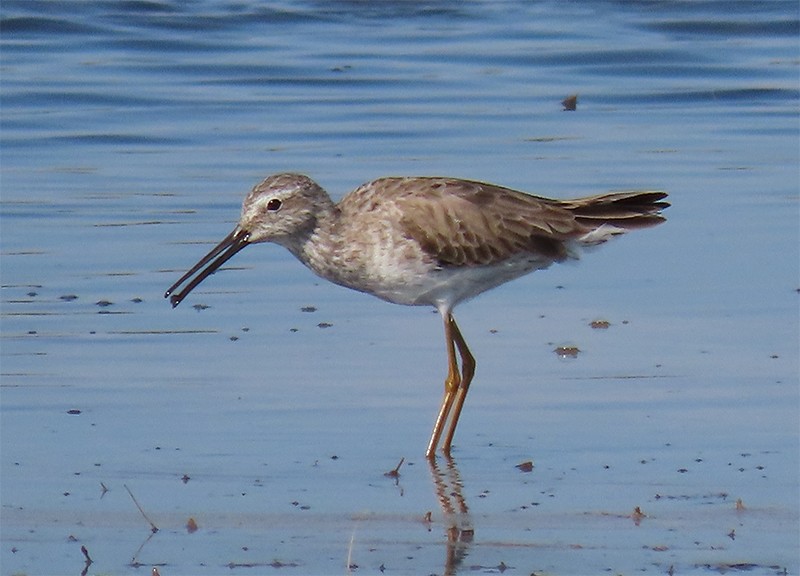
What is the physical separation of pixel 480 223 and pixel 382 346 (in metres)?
1.05

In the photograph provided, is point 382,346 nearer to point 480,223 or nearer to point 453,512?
point 480,223

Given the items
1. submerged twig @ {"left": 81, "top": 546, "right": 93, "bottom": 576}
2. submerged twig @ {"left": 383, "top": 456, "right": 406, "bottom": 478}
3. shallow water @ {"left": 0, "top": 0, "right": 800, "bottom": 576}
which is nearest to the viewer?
submerged twig @ {"left": 81, "top": 546, "right": 93, "bottom": 576}

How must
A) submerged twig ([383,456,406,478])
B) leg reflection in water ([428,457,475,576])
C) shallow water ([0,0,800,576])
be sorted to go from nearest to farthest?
leg reflection in water ([428,457,475,576]) < shallow water ([0,0,800,576]) < submerged twig ([383,456,406,478])

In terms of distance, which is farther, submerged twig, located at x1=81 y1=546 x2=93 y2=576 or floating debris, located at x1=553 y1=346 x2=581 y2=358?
floating debris, located at x1=553 y1=346 x2=581 y2=358

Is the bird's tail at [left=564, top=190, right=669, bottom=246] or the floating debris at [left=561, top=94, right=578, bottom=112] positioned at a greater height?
the bird's tail at [left=564, top=190, right=669, bottom=246]

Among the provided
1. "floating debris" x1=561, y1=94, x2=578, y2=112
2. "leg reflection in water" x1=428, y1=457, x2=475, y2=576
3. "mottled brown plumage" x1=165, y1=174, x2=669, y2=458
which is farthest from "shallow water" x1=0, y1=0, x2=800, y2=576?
"mottled brown plumage" x1=165, y1=174, x2=669, y2=458

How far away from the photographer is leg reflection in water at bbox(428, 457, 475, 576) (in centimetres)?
636

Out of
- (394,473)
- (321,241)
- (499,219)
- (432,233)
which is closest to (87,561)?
(394,473)

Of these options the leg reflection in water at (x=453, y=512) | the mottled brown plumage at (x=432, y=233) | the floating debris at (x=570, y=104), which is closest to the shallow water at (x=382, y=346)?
the leg reflection in water at (x=453, y=512)

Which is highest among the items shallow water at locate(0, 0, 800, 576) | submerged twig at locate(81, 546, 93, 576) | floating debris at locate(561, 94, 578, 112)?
submerged twig at locate(81, 546, 93, 576)

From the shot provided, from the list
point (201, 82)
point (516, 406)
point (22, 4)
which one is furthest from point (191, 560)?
point (22, 4)

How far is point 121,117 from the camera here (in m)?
16.0

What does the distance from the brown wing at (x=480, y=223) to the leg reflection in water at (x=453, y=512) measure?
1134 millimetres

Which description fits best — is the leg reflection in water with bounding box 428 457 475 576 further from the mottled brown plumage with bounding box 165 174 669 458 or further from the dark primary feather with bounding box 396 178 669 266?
the dark primary feather with bounding box 396 178 669 266
